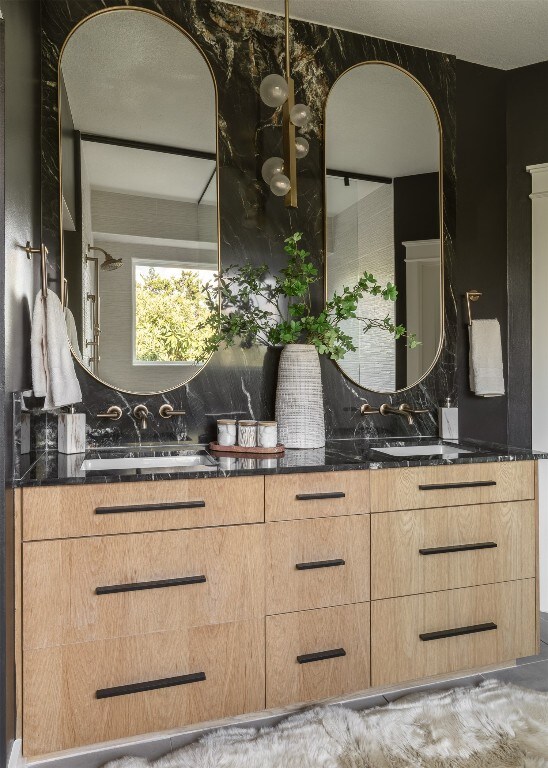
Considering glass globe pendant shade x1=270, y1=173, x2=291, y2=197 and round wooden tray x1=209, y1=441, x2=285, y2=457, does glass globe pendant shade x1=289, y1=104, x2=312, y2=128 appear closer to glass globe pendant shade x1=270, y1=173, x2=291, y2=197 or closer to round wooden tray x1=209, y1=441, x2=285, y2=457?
glass globe pendant shade x1=270, y1=173, x2=291, y2=197

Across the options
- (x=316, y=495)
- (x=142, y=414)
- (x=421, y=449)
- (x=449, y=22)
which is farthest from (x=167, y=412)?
(x=449, y=22)

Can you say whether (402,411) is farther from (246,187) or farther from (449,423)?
(246,187)

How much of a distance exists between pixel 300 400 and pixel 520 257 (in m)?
1.44

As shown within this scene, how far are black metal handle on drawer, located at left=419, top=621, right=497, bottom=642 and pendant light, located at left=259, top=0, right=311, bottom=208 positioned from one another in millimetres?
1733

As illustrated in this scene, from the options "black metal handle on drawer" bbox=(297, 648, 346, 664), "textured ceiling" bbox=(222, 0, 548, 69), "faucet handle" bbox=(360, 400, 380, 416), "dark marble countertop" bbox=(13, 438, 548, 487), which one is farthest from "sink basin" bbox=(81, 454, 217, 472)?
"textured ceiling" bbox=(222, 0, 548, 69)

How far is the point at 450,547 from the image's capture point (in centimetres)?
217

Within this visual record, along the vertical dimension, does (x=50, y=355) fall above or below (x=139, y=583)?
above

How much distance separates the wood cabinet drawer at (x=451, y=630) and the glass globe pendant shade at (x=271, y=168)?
5.70 ft

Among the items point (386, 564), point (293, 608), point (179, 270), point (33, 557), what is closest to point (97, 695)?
point (33, 557)

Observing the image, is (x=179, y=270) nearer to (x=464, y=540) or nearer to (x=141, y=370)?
(x=141, y=370)

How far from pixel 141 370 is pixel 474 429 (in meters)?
1.65

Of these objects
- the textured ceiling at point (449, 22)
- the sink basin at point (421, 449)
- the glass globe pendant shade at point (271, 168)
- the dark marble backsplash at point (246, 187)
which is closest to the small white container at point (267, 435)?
the dark marble backsplash at point (246, 187)

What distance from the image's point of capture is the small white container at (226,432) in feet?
7.61

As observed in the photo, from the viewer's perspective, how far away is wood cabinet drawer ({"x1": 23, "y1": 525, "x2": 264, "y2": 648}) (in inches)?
67.6
